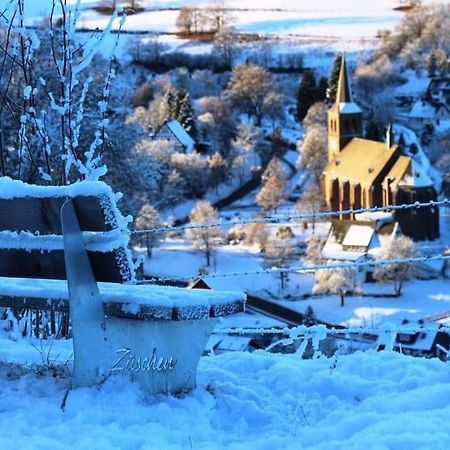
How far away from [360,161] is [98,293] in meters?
24.2

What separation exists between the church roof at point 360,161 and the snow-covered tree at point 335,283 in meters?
7.13

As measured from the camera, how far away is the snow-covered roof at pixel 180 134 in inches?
1151

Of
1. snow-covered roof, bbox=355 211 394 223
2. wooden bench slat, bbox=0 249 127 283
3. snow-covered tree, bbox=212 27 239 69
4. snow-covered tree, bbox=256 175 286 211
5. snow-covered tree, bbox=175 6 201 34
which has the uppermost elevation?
snow-covered tree, bbox=175 6 201 34

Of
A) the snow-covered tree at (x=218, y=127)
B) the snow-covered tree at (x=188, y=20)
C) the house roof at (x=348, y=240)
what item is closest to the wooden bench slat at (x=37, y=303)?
the house roof at (x=348, y=240)

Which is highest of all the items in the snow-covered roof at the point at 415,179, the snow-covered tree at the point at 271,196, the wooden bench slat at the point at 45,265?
the wooden bench slat at the point at 45,265

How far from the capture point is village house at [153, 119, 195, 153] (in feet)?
95.6

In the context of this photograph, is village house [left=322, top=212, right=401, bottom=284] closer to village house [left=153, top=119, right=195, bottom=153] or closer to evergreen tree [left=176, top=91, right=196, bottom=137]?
village house [left=153, top=119, right=195, bottom=153]

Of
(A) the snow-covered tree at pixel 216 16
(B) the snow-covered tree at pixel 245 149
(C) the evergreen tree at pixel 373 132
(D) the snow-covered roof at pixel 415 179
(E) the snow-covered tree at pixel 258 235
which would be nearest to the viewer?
(E) the snow-covered tree at pixel 258 235

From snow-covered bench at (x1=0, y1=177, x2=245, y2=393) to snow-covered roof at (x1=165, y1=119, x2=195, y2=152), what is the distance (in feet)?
87.4

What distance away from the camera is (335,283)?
1822cm

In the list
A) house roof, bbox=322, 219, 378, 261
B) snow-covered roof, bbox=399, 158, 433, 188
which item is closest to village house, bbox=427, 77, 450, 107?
snow-covered roof, bbox=399, 158, 433, 188

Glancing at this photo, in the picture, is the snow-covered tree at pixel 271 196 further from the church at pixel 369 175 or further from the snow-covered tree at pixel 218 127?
the snow-covered tree at pixel 218 127

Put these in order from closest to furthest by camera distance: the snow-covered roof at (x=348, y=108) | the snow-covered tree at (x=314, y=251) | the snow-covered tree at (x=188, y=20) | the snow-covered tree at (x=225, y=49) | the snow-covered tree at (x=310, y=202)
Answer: the snow-covered tree at (x=314, y=251) → the snow-covered tree at (x=310, y=202) → the snow-covered roof at (x=348, y=108) → the snow-covered tree at (x=225, y=49) → the snow-covered tree at (x=188, y=20)

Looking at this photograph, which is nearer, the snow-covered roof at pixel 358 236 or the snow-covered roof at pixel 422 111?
the snow-covered roof at pixel 358 236
